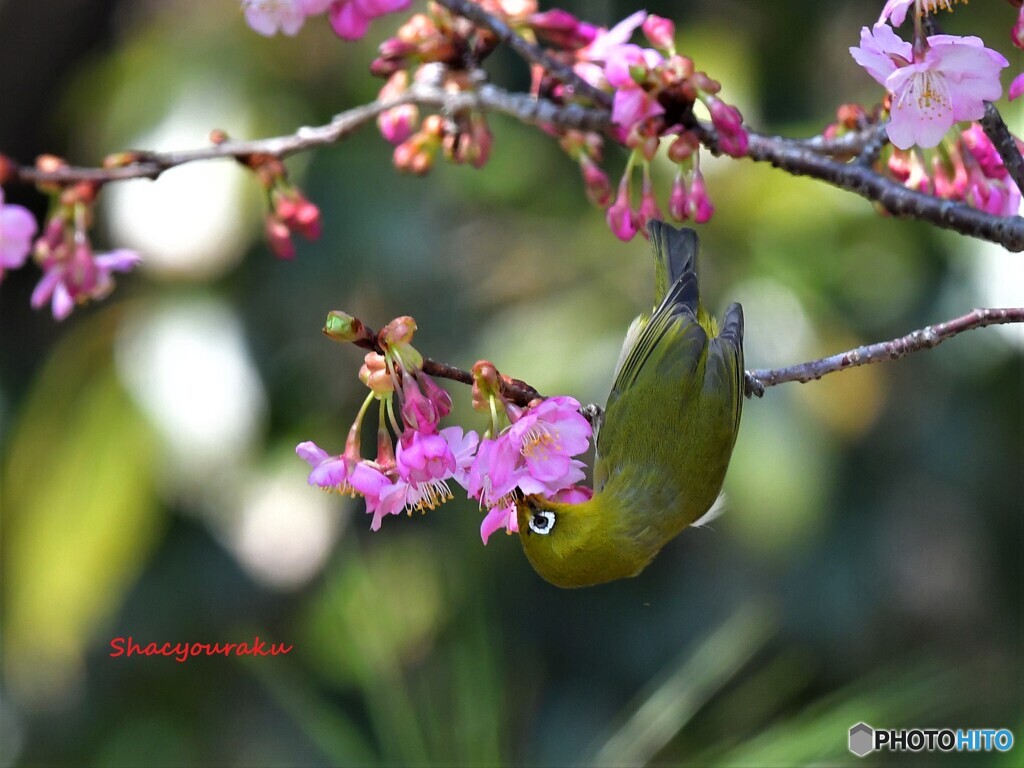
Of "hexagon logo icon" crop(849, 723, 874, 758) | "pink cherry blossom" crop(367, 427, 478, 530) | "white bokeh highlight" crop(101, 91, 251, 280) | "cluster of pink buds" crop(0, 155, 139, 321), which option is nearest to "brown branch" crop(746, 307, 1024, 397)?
"pink cherry blossom" crop(367, 427, 478, 530)

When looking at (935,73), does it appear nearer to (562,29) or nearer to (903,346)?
(903,346)

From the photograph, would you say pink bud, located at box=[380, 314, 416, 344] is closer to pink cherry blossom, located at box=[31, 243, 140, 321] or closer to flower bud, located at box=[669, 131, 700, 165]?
flower bud, located at box=[669, 131, 700, 165]

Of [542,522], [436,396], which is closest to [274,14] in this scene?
[436,396]

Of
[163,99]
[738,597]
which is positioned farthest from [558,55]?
[738,597]

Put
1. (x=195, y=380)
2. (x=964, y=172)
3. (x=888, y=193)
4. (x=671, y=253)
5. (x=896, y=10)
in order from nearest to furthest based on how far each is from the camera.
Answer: (x=896, y=10), (x=888, y=193), (x=964, y=172), (x=671, y=253), (x=195, y=380)

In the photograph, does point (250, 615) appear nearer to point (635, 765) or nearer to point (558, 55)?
point (635, 765)
